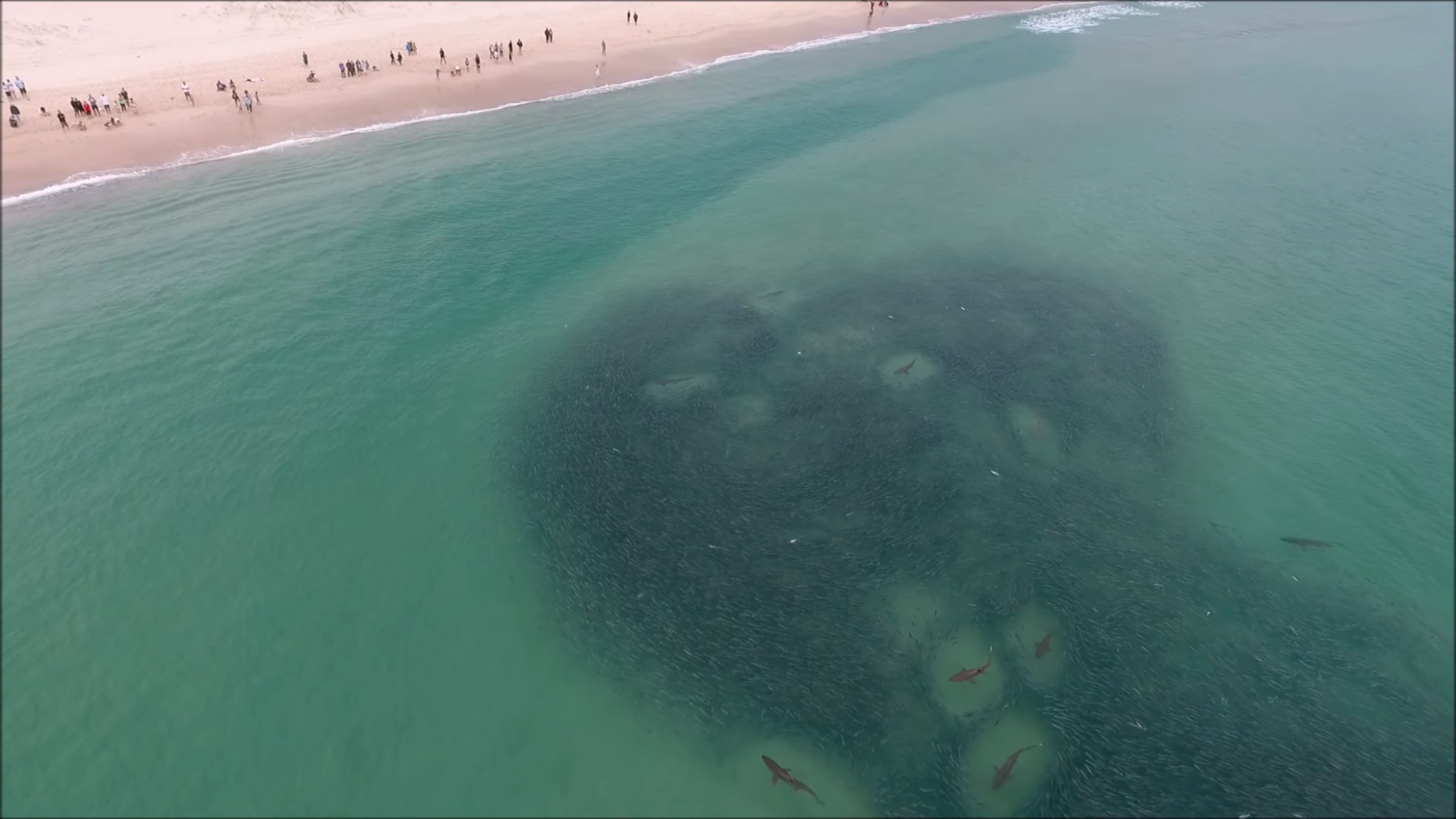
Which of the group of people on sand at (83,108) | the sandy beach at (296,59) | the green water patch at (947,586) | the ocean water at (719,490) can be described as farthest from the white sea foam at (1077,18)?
the group of people on sand at (83,108)

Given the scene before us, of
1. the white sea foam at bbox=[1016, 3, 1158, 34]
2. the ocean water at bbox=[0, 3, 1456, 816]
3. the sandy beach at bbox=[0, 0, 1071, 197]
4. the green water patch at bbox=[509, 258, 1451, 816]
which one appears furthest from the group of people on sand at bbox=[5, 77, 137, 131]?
the white sea foam at bbox=[1016, 3, 1158, 34]

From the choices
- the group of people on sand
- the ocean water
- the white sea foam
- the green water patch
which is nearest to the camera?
the green water patch

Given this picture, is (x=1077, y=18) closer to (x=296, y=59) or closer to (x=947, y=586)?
(x=296, y=59)

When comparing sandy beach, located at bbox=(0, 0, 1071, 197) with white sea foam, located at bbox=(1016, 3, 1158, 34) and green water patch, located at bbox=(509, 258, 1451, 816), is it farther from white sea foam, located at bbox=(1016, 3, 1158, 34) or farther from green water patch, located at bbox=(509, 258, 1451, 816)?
green water patch, located at bbox=(509, 258, 1451, 816)

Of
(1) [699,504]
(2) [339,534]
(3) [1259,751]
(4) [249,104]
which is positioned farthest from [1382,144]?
(4) [249,104]

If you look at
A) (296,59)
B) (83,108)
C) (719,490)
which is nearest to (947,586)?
(719,490)

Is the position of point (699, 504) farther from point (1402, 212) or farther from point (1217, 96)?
point (1217, 96)
